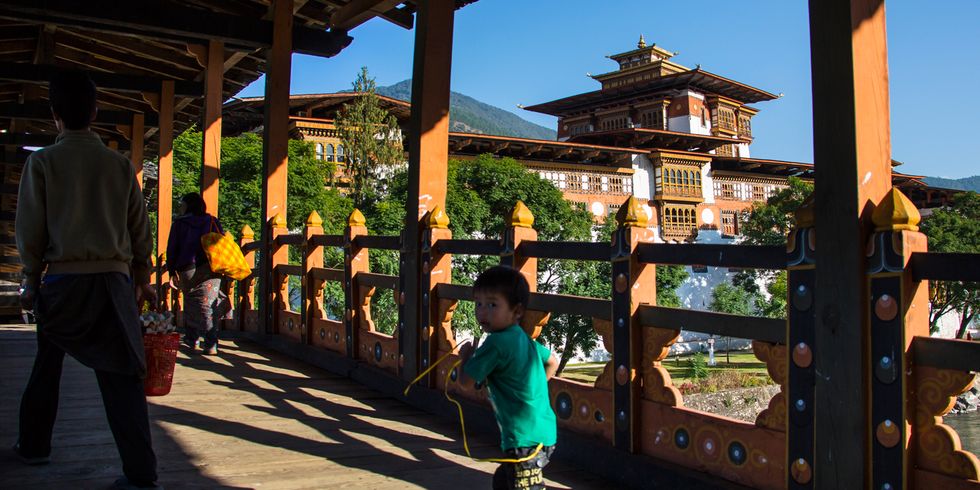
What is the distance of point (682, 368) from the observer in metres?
36.1

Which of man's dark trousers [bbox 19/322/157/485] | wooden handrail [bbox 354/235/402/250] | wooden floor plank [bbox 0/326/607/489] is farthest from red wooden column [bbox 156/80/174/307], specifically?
man's dark trousers [bbox 19/322/157/485]

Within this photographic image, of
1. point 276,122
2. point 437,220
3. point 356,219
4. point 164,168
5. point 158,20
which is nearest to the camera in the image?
point 437,220

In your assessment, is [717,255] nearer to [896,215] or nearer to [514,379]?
[896,215]

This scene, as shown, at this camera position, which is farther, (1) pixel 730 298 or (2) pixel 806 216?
(1) pixel 730 298

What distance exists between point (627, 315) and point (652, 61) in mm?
50416

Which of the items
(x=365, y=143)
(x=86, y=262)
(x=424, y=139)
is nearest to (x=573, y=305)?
(x=424, y=139)

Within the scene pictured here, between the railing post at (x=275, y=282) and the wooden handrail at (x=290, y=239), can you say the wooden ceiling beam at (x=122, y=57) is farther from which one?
the wooden handrail at (x=290, y=239)

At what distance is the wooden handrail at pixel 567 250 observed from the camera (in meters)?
3.99

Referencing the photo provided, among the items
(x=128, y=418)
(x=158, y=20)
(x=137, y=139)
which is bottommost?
(x=128, y=418)

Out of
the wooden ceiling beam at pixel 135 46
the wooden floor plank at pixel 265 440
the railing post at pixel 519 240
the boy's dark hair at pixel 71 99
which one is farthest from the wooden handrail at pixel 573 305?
the wooden ceiling beam at pixel 135 46

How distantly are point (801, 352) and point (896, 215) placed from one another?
59 centimetres

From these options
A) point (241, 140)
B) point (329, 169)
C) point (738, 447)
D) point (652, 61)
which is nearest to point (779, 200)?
point (652, 61)

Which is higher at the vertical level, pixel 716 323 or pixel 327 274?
pixel 327 274

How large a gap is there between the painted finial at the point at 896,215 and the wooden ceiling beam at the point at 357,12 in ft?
22.1
